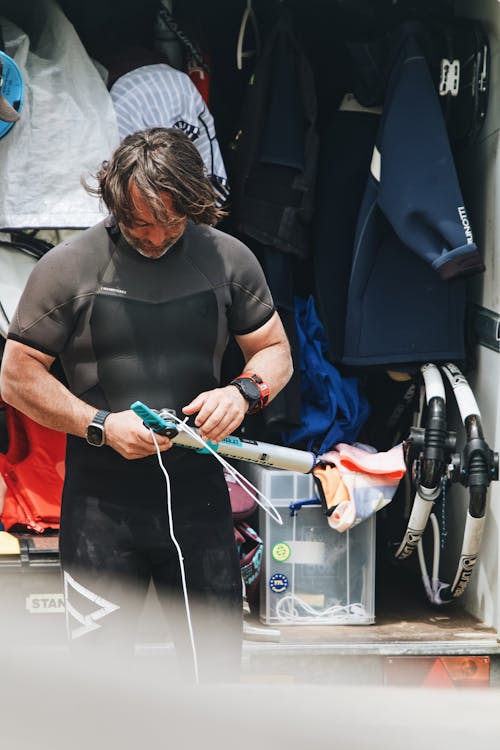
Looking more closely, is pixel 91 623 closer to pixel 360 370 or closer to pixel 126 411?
pixel 126 411

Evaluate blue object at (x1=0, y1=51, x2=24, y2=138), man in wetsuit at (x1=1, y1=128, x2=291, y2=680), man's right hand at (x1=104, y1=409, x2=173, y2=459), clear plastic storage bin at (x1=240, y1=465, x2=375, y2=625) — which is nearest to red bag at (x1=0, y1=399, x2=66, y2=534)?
clear plastic storage bin at (x1=240, y1=465, x2=375, y2=625)

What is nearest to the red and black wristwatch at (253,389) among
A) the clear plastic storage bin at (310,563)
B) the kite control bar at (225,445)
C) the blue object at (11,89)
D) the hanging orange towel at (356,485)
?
the kite control bar at (225,445)

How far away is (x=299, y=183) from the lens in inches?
153

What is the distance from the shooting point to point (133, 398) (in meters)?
2.54

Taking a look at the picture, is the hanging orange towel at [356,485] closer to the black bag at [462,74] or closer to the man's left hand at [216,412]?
the black bag at [462,74]

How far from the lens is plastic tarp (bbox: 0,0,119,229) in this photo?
3.54 meters

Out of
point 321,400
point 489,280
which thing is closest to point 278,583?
point 321,400

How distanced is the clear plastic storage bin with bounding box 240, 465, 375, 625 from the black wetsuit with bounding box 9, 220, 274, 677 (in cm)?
116

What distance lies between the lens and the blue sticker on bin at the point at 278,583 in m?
3.77

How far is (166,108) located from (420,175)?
0.89 meters

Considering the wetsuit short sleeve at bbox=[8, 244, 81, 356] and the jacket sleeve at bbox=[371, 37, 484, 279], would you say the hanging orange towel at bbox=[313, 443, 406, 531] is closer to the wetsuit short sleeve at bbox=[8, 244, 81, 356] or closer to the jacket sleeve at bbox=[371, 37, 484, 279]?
the jacket sleeve at bbox=[371, 37, 484, 279]

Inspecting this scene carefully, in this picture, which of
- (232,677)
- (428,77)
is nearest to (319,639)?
(232,677)

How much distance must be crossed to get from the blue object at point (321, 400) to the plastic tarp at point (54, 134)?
0.93m

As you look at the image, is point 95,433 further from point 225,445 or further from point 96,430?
point 225,445
